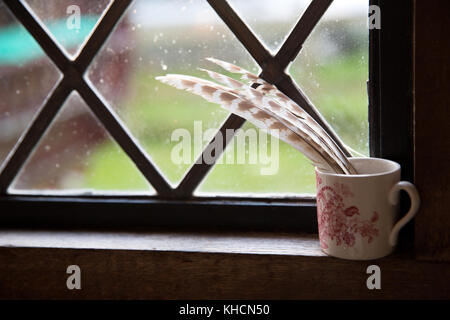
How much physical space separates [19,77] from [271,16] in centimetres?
52

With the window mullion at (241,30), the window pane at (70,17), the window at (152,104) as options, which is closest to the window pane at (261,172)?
the window at (152,104)

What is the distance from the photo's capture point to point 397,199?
91 centimetres

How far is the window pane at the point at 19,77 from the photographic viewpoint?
44.5 inches

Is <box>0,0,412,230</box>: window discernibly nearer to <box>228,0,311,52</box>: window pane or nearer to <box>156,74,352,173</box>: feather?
<box>228,0,311,52</box>: window pane

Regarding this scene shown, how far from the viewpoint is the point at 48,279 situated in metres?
1.05

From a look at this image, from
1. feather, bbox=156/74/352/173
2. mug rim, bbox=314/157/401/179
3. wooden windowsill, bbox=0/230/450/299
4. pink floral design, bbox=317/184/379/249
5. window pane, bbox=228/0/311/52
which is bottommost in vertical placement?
wooden windowsill, bbox=0/230/450/299

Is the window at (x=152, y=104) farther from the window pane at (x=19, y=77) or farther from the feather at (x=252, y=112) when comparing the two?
the feather at (x=252, y=112)

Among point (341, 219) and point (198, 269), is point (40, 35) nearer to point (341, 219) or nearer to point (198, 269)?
point (198, 269)

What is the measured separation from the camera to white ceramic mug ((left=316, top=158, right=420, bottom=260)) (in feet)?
2.92

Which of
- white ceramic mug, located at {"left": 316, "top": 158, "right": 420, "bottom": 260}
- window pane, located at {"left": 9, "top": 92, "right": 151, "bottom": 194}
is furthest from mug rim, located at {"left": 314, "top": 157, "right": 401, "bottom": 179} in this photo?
window pane, located at {"left": 9, "top": 92, "right": 151, "bottom": 194}

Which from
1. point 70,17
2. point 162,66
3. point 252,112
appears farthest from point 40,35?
point 252,112

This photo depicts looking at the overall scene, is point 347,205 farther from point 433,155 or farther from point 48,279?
point 48,279

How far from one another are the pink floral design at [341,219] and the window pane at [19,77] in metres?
0.59

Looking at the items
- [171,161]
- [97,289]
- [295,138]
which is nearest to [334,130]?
[295,138]
